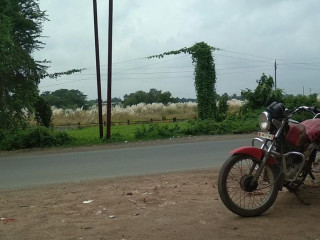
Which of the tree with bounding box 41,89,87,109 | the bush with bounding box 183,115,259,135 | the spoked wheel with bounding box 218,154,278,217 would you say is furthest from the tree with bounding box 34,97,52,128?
the tree with bounding box 41,89,87,109

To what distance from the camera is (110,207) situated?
18.7ft

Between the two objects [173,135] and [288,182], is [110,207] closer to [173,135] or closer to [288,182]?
[288,182]

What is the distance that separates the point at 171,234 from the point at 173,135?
15.5 meters

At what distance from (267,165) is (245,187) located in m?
0.38

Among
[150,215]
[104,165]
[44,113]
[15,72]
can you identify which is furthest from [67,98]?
[150,215]

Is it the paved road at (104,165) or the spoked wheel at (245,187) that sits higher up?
the spoked wheel at (245,187)

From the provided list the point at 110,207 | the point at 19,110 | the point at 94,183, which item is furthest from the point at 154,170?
the point at 19,110

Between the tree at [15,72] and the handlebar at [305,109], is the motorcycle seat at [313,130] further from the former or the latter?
the tree at [15,72]

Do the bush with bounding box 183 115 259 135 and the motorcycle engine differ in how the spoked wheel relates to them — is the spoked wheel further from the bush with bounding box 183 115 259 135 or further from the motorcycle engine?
the bush with bounding box 183 115 259 135

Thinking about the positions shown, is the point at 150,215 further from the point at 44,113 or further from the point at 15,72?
the point at 44,113

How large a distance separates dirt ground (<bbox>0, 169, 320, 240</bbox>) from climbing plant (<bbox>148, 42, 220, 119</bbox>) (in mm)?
20215

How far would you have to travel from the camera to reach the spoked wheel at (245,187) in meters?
4.97

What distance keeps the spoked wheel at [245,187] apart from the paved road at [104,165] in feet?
14.2

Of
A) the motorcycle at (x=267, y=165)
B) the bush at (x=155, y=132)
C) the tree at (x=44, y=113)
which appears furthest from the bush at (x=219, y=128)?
the motorcycle at (x=267, y=165)
